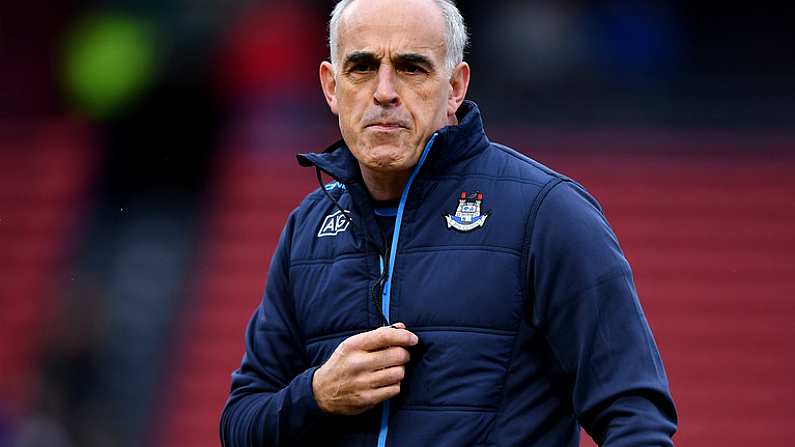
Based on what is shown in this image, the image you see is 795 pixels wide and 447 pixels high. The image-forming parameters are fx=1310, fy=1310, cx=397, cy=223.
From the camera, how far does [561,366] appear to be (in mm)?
2150

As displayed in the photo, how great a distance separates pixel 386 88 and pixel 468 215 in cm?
26

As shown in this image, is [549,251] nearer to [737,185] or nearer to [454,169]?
[454,169]

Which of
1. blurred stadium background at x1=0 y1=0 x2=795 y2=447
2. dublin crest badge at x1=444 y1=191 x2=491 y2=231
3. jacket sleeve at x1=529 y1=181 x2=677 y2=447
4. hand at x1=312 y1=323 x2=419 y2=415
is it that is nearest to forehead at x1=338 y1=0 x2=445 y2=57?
dublin crest badge at x1=444 y1=191 x2=491 y2=231

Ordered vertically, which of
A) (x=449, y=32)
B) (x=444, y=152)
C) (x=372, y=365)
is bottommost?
(x=372, y=365)

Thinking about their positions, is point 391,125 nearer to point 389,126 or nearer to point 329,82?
point 389,126

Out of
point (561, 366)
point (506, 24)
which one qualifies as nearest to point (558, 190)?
point (561, 366)

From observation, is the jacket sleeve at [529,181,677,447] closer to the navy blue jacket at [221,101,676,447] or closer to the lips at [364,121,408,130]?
the navy blue jacket at [221,101,676,447]

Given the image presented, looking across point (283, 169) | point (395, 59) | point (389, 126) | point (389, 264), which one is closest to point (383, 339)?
point (389, 264)

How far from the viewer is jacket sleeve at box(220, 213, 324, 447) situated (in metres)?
2.30

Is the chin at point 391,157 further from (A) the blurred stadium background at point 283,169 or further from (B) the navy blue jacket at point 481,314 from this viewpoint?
(A) the blurred stadium background at point 283,169

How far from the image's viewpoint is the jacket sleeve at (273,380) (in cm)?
230

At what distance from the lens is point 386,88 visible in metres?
2.29

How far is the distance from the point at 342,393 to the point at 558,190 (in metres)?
0.50

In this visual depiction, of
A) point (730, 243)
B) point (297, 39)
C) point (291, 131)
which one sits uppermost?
point (297, 39)
